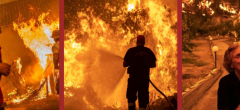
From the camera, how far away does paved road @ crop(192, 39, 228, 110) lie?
2910mm

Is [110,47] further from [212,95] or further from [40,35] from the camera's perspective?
[212,95]

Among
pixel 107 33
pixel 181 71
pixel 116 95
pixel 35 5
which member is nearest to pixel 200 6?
pixel 181 71

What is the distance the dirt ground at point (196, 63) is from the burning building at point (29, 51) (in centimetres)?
169

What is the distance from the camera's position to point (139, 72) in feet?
9.84

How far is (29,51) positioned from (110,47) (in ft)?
3.49

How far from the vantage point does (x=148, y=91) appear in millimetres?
3068

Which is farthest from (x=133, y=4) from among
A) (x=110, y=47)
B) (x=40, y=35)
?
(x=40, y=35)

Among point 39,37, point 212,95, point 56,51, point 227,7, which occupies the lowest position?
point 212,95

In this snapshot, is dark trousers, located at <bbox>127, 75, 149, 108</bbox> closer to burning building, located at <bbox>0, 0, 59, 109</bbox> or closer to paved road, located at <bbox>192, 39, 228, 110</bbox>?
paved road, located at <bbox>192, 39, 228, 110</bbox>

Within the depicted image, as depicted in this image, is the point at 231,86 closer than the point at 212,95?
Yes

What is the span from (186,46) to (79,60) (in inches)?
54.9

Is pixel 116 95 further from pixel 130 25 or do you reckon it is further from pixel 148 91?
pixel 130 25

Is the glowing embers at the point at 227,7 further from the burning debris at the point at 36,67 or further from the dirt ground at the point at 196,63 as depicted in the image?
the burning debris at the point at 36,67

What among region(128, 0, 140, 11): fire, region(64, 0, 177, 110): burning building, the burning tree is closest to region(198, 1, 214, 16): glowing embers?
the burning tree
